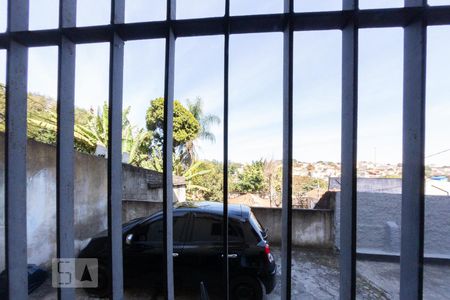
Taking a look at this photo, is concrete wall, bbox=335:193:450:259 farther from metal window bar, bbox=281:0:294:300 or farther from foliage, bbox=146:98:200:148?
foliage, bbox=146:98:200:148

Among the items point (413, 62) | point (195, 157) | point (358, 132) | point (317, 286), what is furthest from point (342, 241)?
point (195, 157)

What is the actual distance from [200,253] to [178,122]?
36.5 feet

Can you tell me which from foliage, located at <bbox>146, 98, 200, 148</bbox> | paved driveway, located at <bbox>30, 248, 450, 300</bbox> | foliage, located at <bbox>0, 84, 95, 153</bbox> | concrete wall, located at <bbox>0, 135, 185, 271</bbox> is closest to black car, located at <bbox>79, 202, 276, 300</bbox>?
paved driveway, located at <bbox>30, 248, 450, 300</bbox>

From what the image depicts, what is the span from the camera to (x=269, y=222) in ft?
24.9

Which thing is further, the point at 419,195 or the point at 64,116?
the point at 64,116

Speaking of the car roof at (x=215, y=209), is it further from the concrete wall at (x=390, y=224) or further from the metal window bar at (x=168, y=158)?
the concrete wall at (x=390, y=224)

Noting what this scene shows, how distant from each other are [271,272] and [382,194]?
18.8 ft

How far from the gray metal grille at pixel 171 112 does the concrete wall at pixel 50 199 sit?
3.85m

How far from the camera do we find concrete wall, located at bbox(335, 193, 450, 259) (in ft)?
23.7

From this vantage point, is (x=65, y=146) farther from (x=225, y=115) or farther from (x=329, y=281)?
(x=329, y=281)

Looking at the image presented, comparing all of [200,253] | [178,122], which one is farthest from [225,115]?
[178,122]

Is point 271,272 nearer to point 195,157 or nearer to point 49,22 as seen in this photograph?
point 49,22

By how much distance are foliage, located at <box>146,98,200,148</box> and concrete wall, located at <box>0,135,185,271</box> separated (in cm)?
689

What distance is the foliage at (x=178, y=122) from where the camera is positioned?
13695mm
